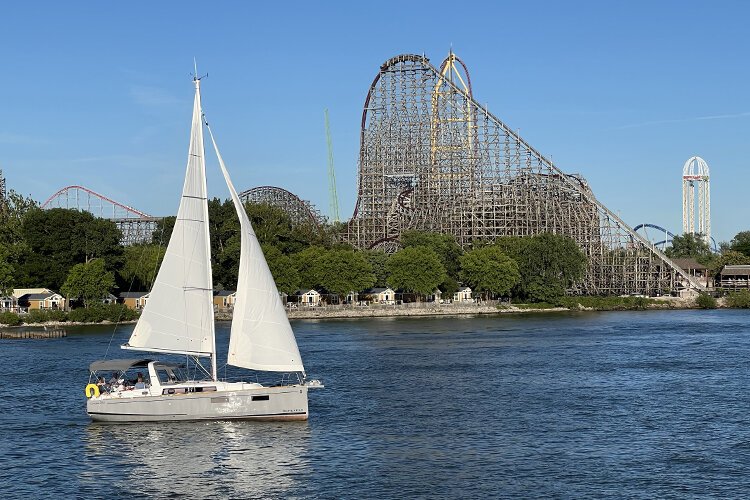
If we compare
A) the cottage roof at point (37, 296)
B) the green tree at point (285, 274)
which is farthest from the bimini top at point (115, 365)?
the cottage roof at point (37, 296)

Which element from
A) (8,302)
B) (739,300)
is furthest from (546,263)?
(8,302)

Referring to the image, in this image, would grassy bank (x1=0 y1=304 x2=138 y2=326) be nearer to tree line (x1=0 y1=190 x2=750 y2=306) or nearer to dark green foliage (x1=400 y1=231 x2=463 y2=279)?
tree line (x1=0 y1=190 x2=750 y2=306)

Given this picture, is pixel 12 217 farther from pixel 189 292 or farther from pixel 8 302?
pixel 189 292

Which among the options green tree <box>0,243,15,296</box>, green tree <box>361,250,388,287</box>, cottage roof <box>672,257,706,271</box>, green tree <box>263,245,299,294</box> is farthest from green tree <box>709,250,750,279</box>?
green tree <box>0,243,15,296</box>

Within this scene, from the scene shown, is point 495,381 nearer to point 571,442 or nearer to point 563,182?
point 571,442

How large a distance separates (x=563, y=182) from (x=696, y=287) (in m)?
21.5

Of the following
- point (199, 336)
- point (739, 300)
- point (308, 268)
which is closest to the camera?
point (199, 336)

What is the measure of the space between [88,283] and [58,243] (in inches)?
518

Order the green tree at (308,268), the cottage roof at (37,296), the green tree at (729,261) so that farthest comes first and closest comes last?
the green tree at (729,261) < the green tree at (308,268) < the cottage roof at (37,296)

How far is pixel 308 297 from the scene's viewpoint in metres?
126

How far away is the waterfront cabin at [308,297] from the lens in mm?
125688

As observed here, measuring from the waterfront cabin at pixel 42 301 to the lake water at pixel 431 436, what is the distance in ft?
161

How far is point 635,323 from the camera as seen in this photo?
102062mm

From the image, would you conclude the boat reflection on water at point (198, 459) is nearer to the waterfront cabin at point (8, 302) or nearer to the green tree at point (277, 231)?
the waterfront cabin at point (8, 302)
